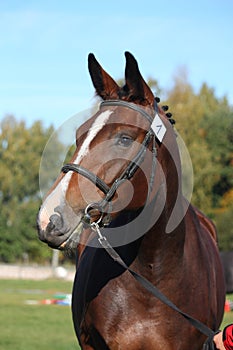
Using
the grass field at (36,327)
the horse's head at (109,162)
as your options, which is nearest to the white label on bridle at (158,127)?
the horse's head at (109,162)

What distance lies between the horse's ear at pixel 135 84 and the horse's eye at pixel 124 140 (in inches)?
13.4

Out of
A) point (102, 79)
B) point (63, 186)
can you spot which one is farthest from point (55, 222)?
point (102, 79)

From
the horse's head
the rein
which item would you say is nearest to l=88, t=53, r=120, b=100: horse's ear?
the horse's head

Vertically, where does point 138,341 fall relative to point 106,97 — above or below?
below

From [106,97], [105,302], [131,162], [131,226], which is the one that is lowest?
[105,302]

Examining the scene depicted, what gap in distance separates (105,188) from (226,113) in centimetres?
5381

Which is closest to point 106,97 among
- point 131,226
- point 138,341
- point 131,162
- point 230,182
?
point 131,162

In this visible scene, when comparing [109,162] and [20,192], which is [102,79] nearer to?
[109,162]

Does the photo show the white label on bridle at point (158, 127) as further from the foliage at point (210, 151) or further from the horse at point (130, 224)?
the foliage at point (210, 151)

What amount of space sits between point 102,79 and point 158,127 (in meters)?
0.50

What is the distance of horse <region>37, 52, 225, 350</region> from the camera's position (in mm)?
3941

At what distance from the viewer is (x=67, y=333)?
517 inches

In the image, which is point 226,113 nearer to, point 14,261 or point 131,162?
point 14,261

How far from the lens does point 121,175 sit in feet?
13.5
